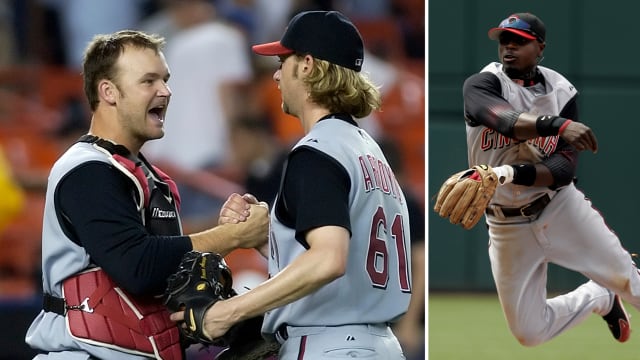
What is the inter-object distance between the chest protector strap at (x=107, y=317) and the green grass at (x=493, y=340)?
144 inches

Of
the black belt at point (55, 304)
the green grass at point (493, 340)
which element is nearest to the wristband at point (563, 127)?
the green grass at point (493, 340)

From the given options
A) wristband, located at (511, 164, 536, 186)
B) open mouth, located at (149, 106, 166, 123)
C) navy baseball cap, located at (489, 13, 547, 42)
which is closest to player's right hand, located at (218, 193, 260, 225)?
open mouth, located at (149, 106, 166, 123)

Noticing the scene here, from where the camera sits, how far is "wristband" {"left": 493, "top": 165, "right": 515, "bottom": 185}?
4.56 m

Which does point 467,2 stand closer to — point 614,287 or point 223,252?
point 614,287

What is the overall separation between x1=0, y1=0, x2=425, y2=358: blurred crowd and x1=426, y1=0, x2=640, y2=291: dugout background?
933mm

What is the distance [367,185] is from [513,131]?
2246 millimetres

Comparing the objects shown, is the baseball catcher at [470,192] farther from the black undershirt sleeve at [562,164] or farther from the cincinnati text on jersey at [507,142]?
the cincinnati text on jersey at [507,142]

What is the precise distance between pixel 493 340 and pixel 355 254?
4.60 metres

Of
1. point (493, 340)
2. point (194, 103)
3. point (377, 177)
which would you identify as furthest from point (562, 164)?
point (194, 103)

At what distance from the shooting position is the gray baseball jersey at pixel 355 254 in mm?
2396

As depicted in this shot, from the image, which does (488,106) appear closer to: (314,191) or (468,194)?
(468,194)

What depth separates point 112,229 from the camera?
2.48 metres

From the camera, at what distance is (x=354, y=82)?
2525 mm

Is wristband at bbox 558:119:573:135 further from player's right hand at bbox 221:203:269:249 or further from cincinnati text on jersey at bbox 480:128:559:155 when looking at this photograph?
player's right hand at bbox 221:203:269:249
